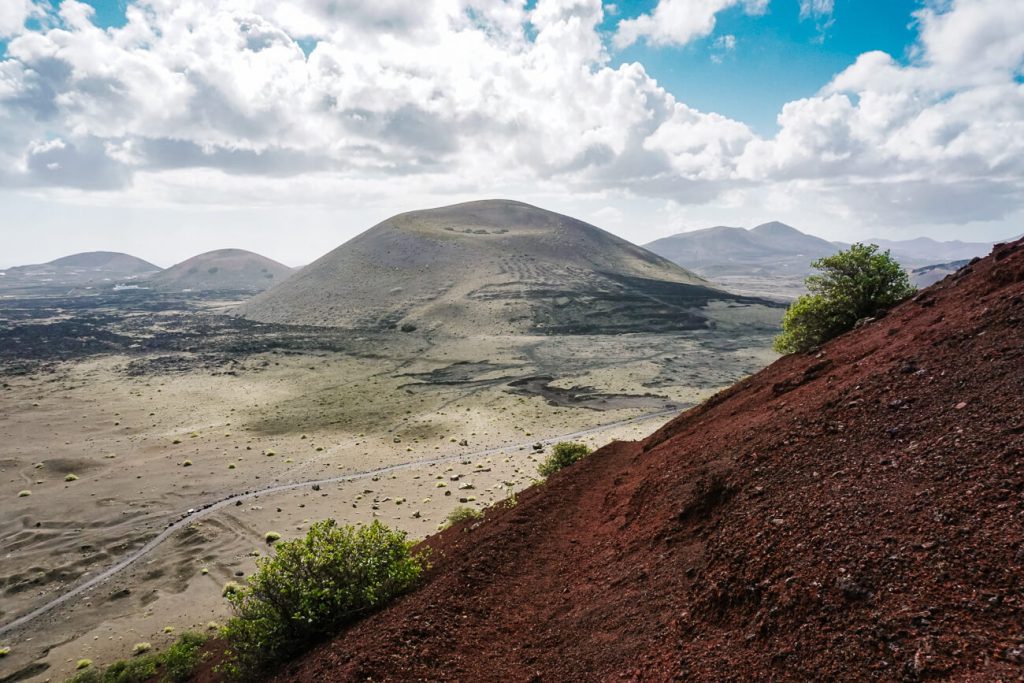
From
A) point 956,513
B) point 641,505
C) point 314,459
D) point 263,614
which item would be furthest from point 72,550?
point 956,513

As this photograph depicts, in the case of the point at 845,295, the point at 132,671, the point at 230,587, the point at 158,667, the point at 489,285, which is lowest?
the point at 230,587

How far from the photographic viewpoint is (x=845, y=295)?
796 inches

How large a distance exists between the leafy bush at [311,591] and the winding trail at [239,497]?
1597 cm

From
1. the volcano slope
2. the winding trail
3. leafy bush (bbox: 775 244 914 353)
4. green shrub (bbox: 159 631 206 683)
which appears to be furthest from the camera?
the winding trail

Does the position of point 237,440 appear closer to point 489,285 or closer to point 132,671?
point 132,671

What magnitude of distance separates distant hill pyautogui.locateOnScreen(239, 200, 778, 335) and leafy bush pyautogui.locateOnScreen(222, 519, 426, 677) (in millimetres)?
74010

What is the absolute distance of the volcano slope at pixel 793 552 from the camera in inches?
229

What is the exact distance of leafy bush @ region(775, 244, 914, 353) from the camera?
19.8 m

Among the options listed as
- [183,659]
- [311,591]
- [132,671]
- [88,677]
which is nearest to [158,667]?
[132,671]

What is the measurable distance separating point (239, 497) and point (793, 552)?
3010cm

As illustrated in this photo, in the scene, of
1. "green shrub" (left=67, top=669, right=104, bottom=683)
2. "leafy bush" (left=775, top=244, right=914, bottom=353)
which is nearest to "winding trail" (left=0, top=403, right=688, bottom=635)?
"green shrub" (left=67, top=669, right=104, bottom=683)

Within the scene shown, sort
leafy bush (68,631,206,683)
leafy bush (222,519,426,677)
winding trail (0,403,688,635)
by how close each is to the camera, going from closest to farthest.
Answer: leafy bush (222,519,426,677) < leafy bush (68,631,206,683) < winding trail (0,403,688,635)

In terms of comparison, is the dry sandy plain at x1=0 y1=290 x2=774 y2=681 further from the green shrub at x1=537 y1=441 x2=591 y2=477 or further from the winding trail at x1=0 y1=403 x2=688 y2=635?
the green shrub at x1=537 y1=441 x2=591 y2=477

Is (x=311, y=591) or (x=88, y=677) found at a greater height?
(x=311, y=591)
